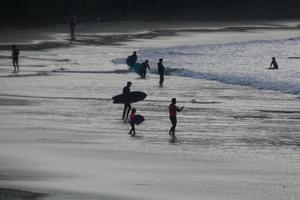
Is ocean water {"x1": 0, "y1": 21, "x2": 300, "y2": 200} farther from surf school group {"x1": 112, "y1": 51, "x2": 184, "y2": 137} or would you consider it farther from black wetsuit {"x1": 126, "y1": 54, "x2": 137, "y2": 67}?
black wetsuit {"x1": 126, "y1": 54, "x2": 137, "y2": 67}

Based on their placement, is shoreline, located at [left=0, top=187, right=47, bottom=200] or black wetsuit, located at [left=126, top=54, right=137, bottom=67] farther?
black wetsuit, located at [left=126, top=54, right=137, bottom=67]

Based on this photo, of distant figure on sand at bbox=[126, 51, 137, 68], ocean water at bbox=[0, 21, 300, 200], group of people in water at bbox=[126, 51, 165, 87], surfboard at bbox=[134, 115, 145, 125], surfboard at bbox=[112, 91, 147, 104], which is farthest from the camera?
distant figure on sand at bbox=[126, 51, 137, 68]

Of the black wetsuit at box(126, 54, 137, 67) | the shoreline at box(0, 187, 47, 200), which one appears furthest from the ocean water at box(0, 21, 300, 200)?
the black wetsuit at box(126, 54, 137, 67)

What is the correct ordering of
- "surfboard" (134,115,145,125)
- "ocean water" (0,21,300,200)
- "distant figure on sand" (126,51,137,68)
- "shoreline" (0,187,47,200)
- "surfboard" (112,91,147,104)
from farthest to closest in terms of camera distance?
"distant figure on sand" (126,51,137,68) < "surfboard" (112,91,147,104) < "surfboard" (134,115,145,125) < "ocean water" (0,21,300,200) < "shoreline" (0,187,47,200)

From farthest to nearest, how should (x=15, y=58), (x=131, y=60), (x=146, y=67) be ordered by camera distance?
1. (x=131, y=60)
2. (x=15, y=58)
3. (x=146, y=67)

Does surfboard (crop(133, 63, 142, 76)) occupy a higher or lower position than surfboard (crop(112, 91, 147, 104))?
lower

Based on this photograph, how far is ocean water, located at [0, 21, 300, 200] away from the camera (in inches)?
739

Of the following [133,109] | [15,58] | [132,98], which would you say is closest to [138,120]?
[133,109]

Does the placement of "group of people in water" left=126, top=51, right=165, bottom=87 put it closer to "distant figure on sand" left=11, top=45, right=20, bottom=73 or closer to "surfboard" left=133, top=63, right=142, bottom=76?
"surfboard" left=133, top=63, right=142, bottom=76

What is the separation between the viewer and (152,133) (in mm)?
26172

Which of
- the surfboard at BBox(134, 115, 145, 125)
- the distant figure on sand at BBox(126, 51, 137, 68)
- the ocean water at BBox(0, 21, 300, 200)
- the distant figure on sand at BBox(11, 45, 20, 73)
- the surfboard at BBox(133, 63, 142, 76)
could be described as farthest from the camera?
the distant figure on sand at BBox(126, 51, 137, 68)

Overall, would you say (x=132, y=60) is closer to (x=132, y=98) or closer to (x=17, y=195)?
(x=132, y=98)

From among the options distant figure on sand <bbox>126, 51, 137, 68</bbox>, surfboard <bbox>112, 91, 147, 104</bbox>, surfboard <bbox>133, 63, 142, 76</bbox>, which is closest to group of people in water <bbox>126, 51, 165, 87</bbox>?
distant figure on sand <bbox>126, 51, 137, 68</bbox>

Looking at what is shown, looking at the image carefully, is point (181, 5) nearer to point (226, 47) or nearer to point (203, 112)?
point (226, 47)
